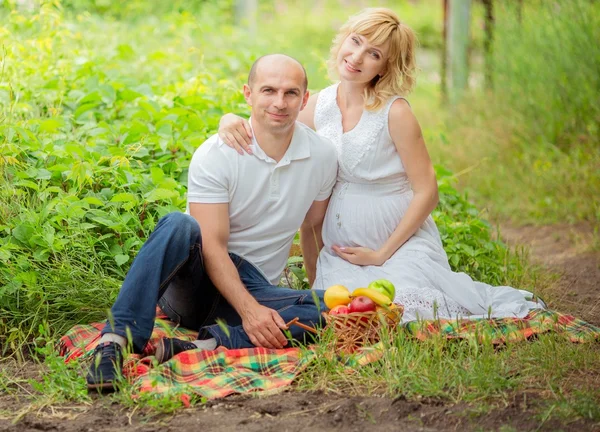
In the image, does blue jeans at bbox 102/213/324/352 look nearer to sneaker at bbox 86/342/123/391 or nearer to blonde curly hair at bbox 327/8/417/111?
sneaker at bbox 86/342/123/391

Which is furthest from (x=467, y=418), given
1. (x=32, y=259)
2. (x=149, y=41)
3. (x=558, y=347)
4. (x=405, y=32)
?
(x=149, y=41)

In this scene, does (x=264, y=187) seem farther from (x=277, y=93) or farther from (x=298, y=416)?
(x=298, y=416)

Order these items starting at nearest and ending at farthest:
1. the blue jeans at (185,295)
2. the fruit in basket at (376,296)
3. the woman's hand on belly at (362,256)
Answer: the blue jeans at (185,295), the fruit in basket at (376,296), the woman's hand on belly at (362,256)

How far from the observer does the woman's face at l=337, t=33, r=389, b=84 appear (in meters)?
3.89

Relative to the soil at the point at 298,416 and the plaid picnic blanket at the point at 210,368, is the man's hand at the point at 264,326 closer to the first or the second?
the plaid picnic blanket at the point at 210,368

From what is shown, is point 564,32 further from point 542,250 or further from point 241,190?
point 241,190

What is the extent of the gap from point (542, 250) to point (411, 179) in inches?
92.3

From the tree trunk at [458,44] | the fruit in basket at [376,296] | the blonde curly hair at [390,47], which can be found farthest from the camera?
the tree trunk at [458,44]

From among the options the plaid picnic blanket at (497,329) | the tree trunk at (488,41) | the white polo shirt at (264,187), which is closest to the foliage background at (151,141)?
the tree trunk at (488,41)

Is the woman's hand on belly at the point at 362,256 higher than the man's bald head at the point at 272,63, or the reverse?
the man's bald head at the point at 272,63

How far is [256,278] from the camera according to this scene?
150 inches

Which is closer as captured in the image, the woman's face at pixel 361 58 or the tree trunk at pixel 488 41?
the woman's face at pixel 361 58

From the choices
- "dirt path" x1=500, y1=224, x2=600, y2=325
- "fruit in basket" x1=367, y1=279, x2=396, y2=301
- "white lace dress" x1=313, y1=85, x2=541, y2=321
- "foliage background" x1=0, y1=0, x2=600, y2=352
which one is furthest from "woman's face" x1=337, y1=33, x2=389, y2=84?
"dirt path" x1=500, y1=224, x2=600, y2=325

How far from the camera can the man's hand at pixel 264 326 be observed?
355 cm
